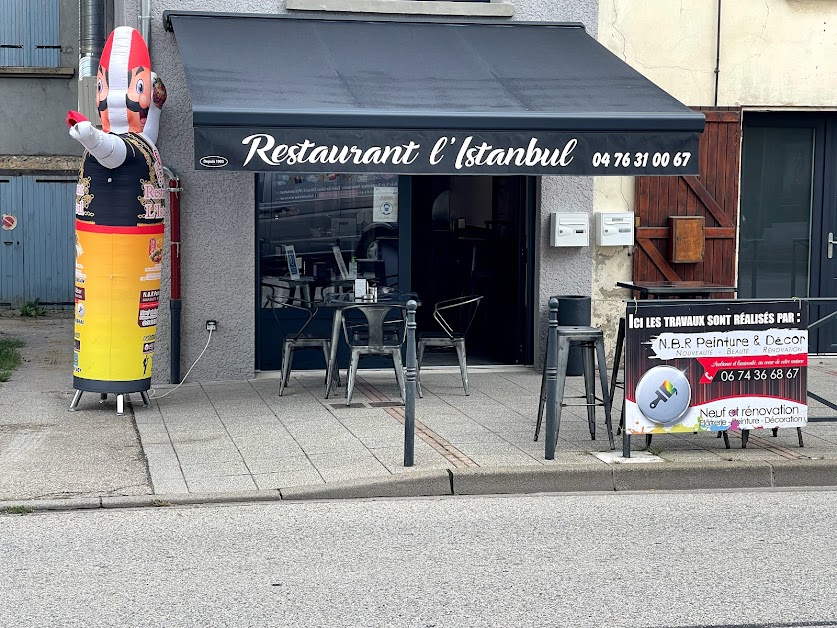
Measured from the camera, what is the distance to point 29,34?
59.6ft

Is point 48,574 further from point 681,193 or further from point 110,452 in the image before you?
point 681,193

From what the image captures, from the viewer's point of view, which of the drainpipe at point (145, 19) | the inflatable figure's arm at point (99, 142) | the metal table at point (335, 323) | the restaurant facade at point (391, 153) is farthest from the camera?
the drainpipe at point (145, 19)

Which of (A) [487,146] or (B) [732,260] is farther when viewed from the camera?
Answer: (B) [732,260]

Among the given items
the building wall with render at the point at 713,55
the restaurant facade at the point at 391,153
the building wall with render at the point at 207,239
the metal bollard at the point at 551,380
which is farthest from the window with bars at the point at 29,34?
the metal bollard at the point at 551,380

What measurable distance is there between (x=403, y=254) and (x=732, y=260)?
353 centimetres

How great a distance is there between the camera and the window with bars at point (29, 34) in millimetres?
18078

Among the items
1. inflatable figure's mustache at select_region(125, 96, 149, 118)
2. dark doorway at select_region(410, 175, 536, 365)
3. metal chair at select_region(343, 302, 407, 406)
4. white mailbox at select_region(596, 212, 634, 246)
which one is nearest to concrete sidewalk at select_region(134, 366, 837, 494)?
metal chair at select_region(343, 302, 407, 406)

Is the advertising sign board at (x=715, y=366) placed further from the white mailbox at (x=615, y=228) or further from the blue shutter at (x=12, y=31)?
the blue shutter at (x=12, y=31)

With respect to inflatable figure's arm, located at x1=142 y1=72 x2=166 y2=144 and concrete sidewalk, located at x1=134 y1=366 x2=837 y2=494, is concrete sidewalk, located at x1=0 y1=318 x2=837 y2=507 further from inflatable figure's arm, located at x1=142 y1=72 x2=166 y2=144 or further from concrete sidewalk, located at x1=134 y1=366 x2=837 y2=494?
inflatable figure's arm, located at x1=142 y1=72 x2=166 y2=144

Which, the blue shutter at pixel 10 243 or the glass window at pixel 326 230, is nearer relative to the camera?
the glass window at pixel 326 230

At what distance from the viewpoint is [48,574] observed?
18.0 feet

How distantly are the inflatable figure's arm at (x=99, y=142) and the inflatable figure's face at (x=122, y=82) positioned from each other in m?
0.54

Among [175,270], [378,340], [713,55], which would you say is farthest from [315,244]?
[713,55]

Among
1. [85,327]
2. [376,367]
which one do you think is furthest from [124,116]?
[376,367]
